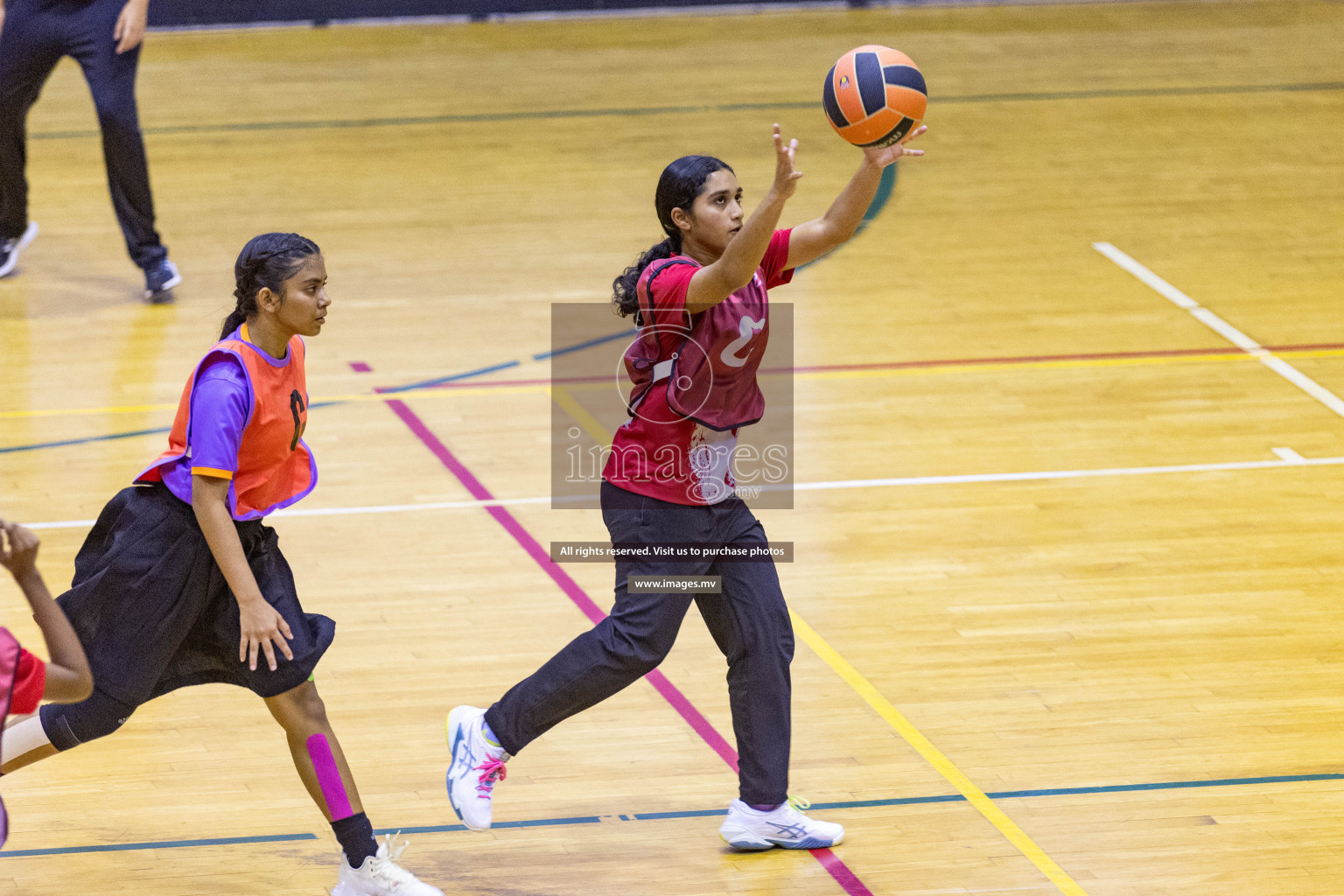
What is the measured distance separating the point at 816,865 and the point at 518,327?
4.49 metres

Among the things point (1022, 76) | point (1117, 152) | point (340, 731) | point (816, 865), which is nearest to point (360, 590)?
point (340, 731)

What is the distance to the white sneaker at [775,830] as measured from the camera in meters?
4.10

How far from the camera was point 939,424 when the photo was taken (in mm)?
7008

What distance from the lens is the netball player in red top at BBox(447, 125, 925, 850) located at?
3.88 meters

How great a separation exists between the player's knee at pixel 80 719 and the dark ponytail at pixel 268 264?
0.89m

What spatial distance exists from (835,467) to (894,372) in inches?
44.2

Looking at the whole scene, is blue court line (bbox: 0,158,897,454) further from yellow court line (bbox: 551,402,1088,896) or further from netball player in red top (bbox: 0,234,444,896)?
netball player in red top (bbox: 0,234,444,896)

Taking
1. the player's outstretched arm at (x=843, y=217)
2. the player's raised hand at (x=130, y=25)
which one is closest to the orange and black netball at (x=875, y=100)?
the player's outstretched arm at (x=843, y=217)

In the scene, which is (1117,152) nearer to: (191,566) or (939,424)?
(939,424)

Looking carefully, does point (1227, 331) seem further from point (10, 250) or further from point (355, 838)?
point (10, 250)

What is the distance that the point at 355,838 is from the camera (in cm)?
384

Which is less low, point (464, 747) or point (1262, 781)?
point (464, 747)

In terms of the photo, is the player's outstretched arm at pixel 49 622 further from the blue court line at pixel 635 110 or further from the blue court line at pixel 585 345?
the blue court line at pixel 635 110

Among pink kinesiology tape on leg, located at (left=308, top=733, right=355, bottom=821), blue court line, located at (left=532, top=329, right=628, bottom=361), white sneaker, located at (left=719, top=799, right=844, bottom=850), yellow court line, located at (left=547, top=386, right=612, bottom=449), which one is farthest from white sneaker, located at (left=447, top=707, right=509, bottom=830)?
blue court line, located at (left=532, top=329, right=628, bottom=361)
